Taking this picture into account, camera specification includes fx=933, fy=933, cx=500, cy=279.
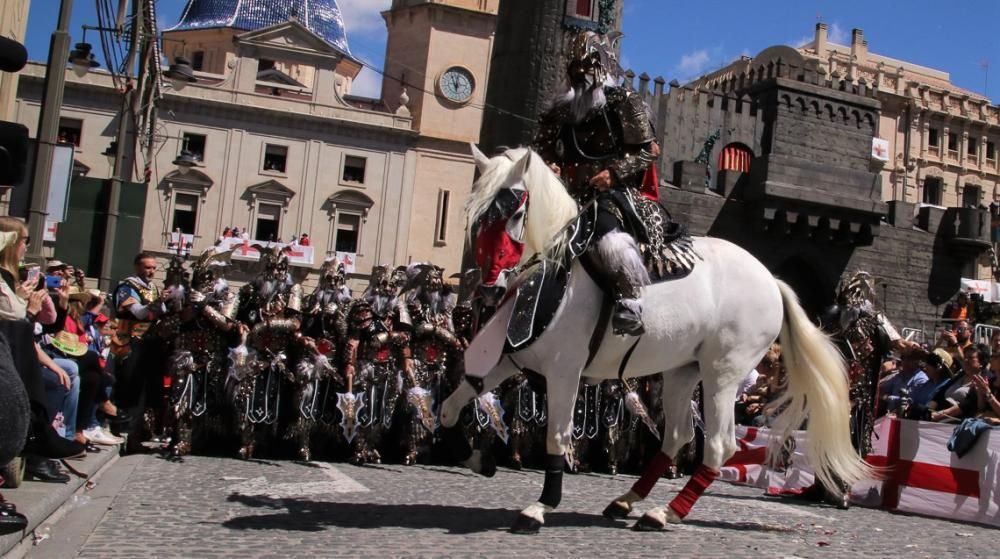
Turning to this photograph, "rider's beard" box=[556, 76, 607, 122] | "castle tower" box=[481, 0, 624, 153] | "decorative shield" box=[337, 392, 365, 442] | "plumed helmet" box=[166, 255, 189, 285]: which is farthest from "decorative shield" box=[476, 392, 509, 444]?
"castle tower" box=[481, 0, 624, 153]

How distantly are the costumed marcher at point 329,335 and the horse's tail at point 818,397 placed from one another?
4.45 meters

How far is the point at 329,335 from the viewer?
966cm

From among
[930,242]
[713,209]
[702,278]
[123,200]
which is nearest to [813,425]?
[702,278]

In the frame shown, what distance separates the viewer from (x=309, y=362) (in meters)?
9.35

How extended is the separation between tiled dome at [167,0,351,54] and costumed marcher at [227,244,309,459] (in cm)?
5368

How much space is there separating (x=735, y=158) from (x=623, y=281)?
1294 inches

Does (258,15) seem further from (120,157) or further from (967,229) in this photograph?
(120,157)

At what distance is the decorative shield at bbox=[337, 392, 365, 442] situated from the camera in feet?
30.7

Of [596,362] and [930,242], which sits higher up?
[930,242]

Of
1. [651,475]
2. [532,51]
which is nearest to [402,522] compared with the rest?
[651,475]

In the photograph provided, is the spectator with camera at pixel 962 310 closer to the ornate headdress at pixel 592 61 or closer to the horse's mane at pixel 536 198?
the ornate headdress at pixel 592 61

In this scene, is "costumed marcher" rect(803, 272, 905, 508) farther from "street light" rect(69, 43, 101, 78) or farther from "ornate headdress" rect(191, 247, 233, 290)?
"street light" rect(69, 43, 101, 78)

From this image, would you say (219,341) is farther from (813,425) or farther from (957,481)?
(957,481)

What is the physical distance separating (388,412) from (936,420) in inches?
217
